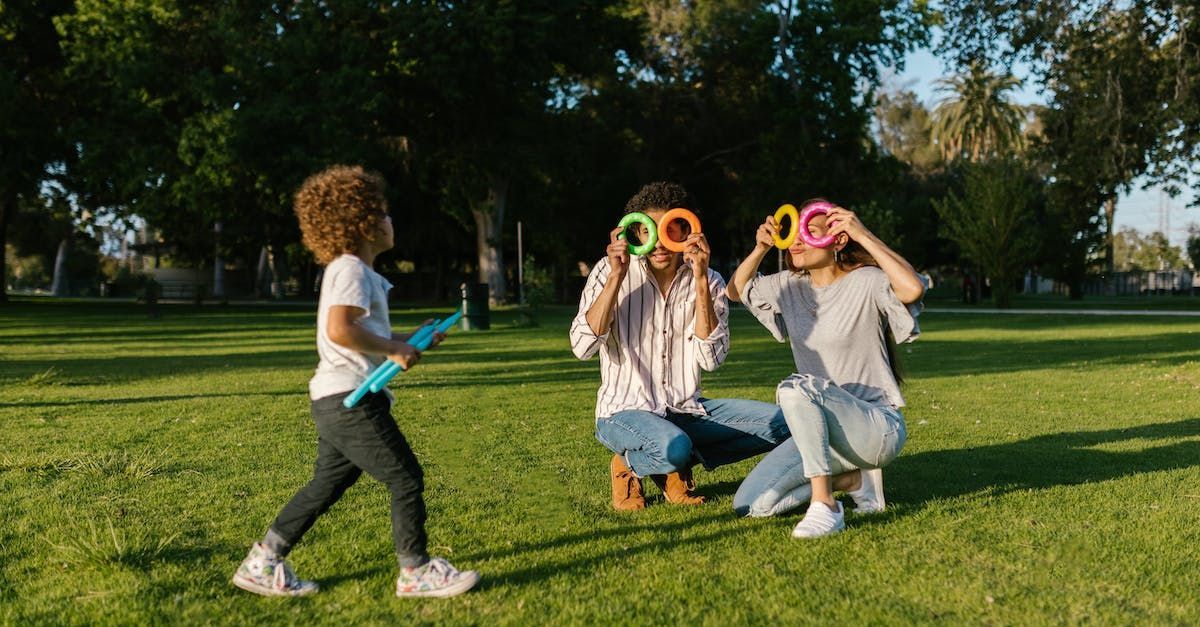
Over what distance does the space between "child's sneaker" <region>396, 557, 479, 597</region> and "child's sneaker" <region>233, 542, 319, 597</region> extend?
15.1 inches

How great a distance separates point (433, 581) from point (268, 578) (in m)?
0.65

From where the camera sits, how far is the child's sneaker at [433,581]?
12.6ft

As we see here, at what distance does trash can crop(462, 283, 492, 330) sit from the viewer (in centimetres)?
2291

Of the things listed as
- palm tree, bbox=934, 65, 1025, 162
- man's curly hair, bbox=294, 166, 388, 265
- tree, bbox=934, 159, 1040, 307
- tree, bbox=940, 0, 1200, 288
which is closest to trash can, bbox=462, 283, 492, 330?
tree, bbox=940, 0, 1200, 288

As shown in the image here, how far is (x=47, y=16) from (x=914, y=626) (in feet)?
127

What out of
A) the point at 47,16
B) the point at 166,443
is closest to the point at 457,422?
the point at 166,443

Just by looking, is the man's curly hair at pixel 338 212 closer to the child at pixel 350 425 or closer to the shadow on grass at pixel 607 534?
the child at pixel 350 425

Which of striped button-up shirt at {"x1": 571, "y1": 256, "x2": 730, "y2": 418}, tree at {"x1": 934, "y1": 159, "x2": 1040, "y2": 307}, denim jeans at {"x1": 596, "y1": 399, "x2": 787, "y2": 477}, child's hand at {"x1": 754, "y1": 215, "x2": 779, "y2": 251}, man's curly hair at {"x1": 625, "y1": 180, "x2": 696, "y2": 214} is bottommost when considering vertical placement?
denim jeans at {"x1": 596, "y1": 399, "x2": 787, "y2": 477}

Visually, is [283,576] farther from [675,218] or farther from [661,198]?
[661,198]

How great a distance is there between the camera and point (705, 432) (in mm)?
5332

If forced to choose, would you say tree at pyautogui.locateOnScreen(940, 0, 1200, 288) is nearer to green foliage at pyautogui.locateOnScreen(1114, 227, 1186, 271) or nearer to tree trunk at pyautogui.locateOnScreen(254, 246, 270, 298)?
tree trunk at pyautogui.locateOnScreen(254, 246, 270, 298)

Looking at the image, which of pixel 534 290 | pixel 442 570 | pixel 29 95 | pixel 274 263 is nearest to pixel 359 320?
pixel 442 570

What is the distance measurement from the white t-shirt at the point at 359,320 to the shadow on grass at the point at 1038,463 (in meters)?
3.11

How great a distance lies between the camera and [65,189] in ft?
127
